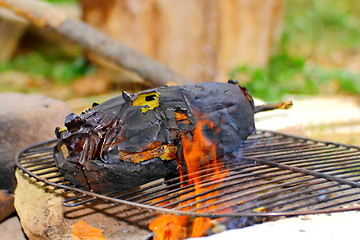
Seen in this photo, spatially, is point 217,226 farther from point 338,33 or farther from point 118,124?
point 338,33

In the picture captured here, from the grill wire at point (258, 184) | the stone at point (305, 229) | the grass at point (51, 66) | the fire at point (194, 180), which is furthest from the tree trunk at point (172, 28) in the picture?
the stone at point (305, 229)

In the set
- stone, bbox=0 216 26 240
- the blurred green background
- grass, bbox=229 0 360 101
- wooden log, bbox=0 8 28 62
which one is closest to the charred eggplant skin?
stone, bbox=0 216 26 240

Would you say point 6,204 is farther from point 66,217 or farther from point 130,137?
point 130,137

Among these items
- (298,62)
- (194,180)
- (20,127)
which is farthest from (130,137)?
(298,62)

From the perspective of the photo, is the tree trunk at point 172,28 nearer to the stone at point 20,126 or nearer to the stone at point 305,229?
the stone at point 20,126

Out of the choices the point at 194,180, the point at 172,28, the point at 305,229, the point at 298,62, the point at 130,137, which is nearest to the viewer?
the point at 305,229

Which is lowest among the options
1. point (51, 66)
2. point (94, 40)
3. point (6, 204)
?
point (6, 204)

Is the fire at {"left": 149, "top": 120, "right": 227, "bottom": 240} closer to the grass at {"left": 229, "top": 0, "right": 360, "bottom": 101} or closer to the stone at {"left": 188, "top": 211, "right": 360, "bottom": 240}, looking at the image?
the stone at {"left": 188, "top": 211, "right": 360, "bottom": 240}
